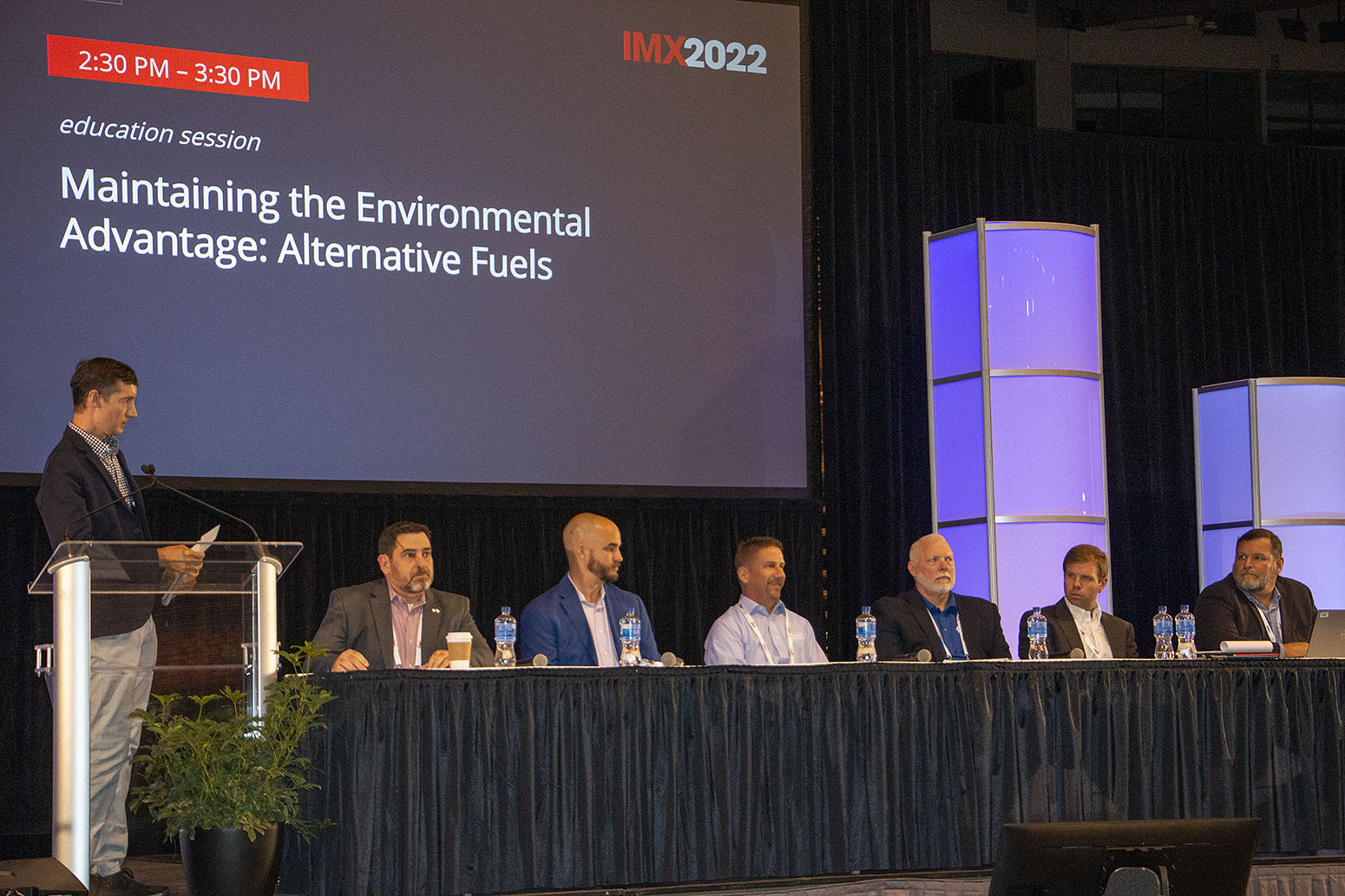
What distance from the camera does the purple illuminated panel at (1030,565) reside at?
5.64 m

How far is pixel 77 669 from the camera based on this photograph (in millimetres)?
3299

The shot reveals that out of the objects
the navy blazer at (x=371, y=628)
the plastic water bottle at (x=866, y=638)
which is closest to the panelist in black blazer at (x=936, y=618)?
the plastic water bottle at (x=866, y=638)

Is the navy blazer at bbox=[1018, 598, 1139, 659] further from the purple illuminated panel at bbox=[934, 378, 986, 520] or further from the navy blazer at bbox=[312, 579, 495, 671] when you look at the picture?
the navy blazer at bbox=[312, 579, 495, 671]

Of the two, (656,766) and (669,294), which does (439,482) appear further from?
(656,766)

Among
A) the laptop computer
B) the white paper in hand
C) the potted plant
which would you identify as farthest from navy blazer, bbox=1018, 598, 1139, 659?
the white paper in hand

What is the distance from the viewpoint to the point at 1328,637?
13.5ft

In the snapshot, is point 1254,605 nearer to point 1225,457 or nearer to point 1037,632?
point 1037,632

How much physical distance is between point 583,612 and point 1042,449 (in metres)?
2.19

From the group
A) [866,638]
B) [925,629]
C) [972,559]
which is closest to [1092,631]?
[925,629]

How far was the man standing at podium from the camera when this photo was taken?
137 inches

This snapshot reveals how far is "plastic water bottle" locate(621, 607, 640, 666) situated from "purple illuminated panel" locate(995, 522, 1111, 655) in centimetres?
224

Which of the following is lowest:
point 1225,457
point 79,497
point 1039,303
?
point 79,497

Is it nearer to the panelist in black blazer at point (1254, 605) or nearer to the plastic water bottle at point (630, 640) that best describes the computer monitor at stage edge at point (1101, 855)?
the plastic water bottle at point (630, 640)

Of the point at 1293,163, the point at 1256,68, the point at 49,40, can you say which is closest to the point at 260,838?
the point at 49,40
